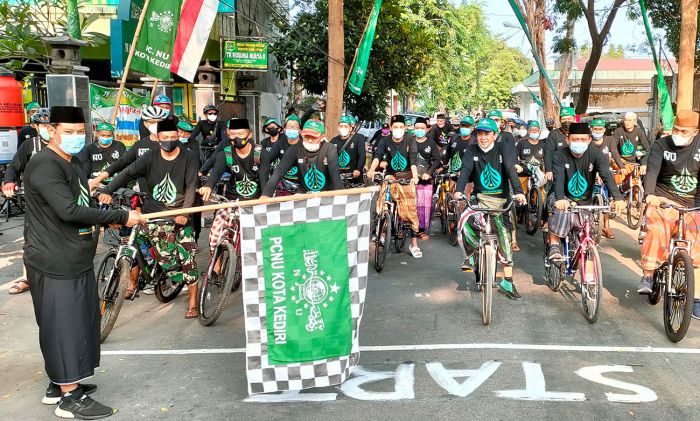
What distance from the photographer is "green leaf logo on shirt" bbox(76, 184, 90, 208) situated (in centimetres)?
486

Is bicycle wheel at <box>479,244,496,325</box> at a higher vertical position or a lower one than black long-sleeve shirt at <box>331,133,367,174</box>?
lower

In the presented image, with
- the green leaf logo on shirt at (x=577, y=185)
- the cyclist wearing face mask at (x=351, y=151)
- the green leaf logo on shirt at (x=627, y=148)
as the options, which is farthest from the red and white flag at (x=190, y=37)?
the green leaf logo on shirt at (x=627, y=148)

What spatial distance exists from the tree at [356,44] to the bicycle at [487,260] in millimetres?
14420

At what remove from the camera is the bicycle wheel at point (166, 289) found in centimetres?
753

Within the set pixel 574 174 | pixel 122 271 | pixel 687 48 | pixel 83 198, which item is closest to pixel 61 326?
pixel 83 198

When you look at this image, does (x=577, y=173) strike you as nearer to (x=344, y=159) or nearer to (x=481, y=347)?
(x=481, y=347)

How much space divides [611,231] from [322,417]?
9057 mm

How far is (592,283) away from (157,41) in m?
6.78

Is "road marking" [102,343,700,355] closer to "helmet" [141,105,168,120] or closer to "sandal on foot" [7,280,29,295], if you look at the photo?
"sandal on foot" [7,280,29,295]

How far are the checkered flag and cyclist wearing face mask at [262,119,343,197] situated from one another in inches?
98.0

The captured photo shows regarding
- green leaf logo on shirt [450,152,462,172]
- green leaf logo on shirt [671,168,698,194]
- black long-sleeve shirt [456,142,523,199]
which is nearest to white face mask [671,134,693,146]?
green leaf logo on shirt [671,168,698,194]

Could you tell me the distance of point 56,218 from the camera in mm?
4684

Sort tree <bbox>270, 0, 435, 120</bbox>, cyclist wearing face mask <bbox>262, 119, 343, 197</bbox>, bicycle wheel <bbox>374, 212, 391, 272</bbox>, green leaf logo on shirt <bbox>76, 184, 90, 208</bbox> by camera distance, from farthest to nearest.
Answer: tree <bbox>270, 0, 435, 120</bbox> → bicycle wheel <bbox>374, 212, 391, 272</bbox> → cyclist wearing face mask <bbox>262, 119, 343, 197</bbox> → green leaf logo on shirt <bbox>76, 184, 90, 208</bbox>

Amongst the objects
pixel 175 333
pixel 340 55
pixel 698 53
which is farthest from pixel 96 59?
pixel 698 53
